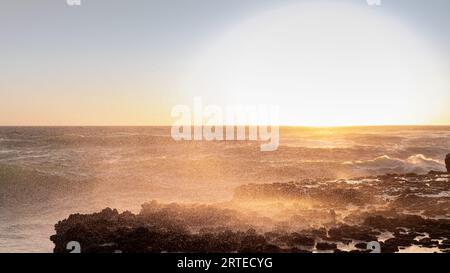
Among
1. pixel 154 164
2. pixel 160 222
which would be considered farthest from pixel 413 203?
pixel 154 164

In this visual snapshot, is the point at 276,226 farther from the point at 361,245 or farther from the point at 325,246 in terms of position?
the point at 361,245

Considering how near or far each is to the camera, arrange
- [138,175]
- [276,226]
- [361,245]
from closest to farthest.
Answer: [361,245]
[276,226]
[138,175]

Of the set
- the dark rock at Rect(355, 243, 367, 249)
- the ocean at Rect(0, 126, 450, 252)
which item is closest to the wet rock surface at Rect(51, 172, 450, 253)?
the dark rock at Rect(355, 243, 367, 249)

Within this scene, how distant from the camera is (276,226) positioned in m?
19.8

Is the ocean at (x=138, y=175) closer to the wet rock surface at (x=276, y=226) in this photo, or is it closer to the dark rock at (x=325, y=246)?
the wet rock surface at (x=276, y=226)

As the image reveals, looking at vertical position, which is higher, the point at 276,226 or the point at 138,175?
the point at 276,226

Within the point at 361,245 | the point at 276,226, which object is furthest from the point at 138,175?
the point at 361,245

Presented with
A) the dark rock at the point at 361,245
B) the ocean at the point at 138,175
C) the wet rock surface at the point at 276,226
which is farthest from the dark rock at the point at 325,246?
the ocean at the point at 138,175

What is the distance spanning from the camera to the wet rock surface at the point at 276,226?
55.1 feet

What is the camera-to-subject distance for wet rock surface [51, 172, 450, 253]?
A: 55.1ft
